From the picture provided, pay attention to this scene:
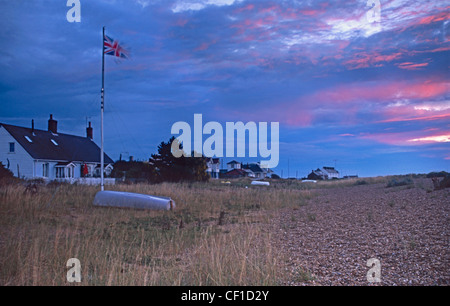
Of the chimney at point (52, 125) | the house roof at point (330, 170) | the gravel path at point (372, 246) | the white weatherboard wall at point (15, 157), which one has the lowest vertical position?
the house roof at point (330, 170)

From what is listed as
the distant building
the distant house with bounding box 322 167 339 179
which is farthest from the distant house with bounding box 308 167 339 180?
the distant building

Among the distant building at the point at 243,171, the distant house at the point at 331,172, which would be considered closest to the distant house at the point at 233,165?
the distant building at the point at 243,171

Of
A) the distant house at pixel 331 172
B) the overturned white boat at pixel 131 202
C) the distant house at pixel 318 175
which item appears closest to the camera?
the overturned white boat at pixel 131 202

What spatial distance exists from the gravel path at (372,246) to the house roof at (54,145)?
102 feet

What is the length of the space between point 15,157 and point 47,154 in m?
2.97

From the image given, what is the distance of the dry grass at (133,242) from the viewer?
17.7 feet

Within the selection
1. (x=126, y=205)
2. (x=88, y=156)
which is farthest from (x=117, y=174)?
(x=126, y=205)

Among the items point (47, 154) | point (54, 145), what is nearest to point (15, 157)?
point (47, 154)

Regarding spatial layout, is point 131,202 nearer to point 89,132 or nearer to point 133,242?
point 133,242

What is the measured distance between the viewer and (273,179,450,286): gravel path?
206 inches

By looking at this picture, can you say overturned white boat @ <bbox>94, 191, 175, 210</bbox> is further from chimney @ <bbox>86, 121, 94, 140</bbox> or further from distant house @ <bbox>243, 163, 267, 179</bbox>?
distant house @ <bbox>243, 163, 267, 179</bbox>

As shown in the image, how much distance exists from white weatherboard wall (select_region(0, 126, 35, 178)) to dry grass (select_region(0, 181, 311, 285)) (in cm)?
1826

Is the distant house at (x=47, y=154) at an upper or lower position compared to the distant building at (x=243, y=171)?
upper

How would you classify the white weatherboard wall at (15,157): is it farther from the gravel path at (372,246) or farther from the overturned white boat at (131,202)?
the gravel path at (372,246)
